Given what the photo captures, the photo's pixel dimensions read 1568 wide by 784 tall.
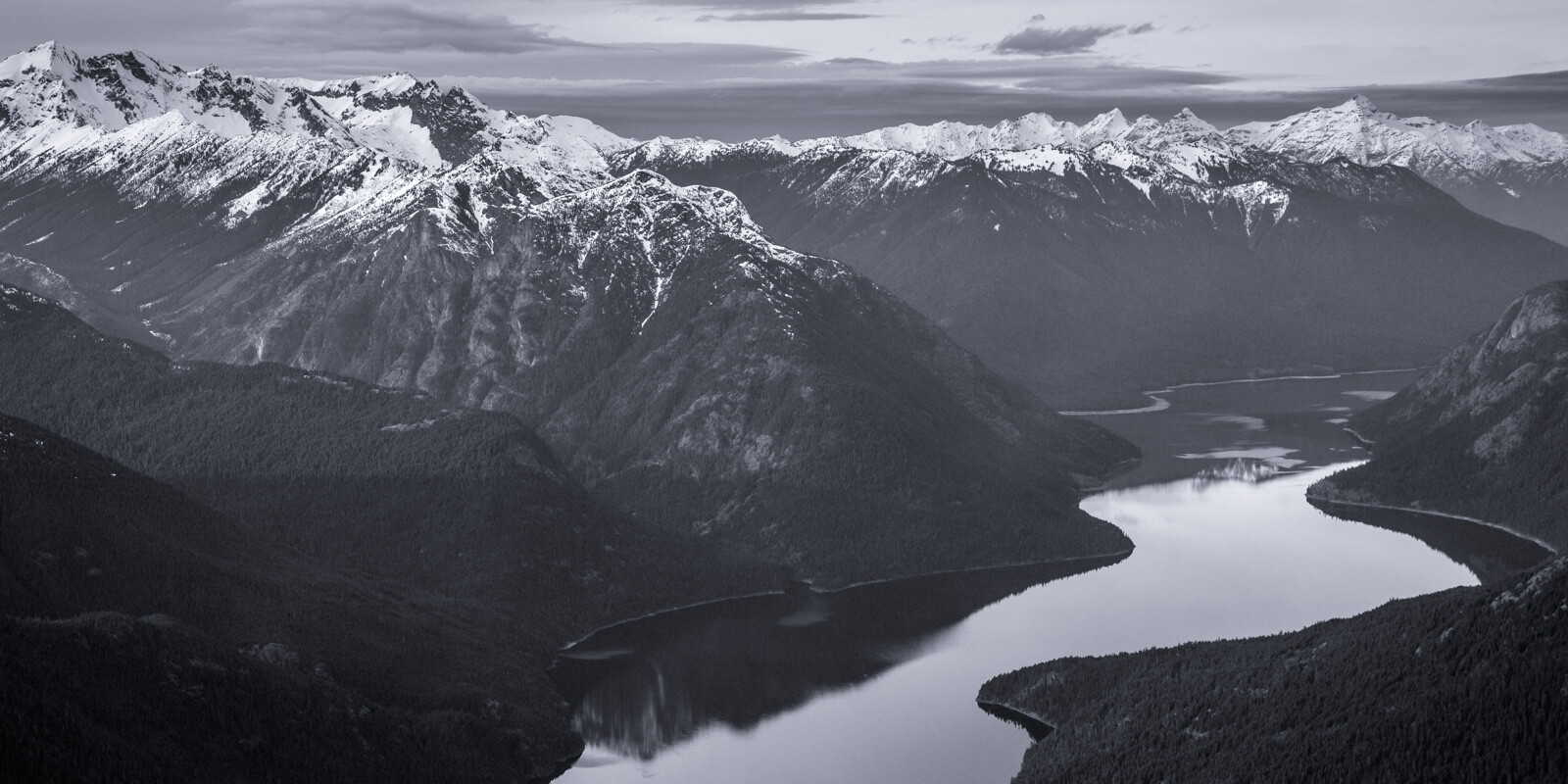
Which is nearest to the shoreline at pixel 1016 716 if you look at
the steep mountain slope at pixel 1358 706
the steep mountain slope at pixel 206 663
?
the steep mountain slope at pixel 1358 706

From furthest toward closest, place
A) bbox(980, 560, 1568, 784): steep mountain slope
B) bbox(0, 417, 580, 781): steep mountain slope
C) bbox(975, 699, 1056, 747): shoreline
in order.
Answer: bbox(975, 699, 1056, 747): shoreline
bbox(0, 417, 580, 781): steep mountain slope
bbox(980, 560, 1568, 784): steep mountain slope

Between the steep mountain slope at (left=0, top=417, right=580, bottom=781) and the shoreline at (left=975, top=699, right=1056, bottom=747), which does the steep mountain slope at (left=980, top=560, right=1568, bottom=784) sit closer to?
the shoreline at (left=975, top=699, right=1056, bottom=747)

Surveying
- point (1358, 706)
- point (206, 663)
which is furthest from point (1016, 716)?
point (206, 663)

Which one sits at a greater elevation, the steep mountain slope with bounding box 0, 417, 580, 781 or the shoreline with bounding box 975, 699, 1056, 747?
the steep mountain slope with bounding box 0, 417, 580, 781

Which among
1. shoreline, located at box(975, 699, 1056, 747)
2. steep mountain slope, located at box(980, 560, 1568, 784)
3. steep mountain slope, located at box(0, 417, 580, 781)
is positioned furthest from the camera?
shoreline, located at box(975, 699, 1056, 747)

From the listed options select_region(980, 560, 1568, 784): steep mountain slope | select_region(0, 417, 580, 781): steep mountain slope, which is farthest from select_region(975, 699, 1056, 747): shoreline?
select_region(0, 417, 580, 781): steep mountain slope

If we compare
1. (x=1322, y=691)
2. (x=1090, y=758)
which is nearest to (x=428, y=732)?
(x=1090, y=758)

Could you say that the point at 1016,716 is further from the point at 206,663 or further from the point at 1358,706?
the point at 206,663

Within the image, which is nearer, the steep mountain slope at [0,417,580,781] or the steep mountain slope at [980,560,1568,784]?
the steep mountain slope at [980,560,1568,784]
